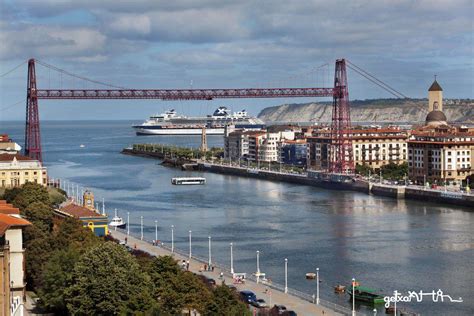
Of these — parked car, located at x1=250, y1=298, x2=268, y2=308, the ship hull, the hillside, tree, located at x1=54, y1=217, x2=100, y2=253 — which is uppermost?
the hillside

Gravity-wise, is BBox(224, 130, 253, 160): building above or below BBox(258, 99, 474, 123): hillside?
below

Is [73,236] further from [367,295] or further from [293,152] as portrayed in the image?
[293,152]

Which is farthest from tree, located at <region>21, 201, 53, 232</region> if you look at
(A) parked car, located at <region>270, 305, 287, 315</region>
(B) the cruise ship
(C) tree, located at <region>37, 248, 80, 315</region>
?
(B) the cruise ship

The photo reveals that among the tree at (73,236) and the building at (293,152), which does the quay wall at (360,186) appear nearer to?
the building at (293,152)

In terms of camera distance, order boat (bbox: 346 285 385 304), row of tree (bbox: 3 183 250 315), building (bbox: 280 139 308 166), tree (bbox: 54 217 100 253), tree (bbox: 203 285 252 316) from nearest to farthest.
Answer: tree (bbox: 203 285 252 316), row of tree (bbox: 3 183 250 315), boat (bbox: 346 285 385 304), tree (bbox: 54 217 100 253), building (bbox: 280 139 308 166)

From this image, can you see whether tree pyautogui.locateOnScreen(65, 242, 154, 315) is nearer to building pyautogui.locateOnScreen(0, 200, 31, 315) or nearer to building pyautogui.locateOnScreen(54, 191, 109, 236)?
building pyautogui.locateOnScreen(0, 200, 31, 315)

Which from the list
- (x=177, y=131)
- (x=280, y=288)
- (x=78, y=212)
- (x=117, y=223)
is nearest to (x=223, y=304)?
(x=280, y=288)

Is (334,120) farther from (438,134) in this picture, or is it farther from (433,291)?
(433,291)
